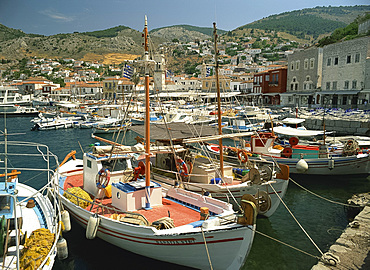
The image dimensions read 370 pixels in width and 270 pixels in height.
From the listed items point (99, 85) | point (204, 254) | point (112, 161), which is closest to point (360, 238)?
point (204, 254)

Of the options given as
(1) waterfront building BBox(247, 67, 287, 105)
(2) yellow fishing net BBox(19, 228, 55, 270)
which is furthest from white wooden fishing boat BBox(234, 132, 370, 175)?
(1) waterfront building BBox(247, 67, 287, 105)

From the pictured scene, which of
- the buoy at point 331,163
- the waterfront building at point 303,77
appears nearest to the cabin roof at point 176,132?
Result: the buoy at point 331,163

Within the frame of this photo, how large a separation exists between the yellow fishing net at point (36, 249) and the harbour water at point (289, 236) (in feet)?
7.77

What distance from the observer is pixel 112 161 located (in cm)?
1300

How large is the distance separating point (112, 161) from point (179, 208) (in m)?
4.02

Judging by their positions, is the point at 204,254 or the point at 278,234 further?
the point at 278,234

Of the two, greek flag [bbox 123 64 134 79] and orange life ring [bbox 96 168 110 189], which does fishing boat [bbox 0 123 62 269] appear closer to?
orange life ring [bbox 96 168 110 189]

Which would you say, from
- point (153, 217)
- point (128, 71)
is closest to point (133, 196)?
point (153, 217)

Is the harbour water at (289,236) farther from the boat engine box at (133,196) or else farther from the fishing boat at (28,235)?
the fishing boat at (28,235)

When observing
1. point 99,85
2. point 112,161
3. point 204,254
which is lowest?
point 204,254

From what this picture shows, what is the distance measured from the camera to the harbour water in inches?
394

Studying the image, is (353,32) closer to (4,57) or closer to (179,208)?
(179,208)

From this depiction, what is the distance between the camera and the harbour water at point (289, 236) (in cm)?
1000

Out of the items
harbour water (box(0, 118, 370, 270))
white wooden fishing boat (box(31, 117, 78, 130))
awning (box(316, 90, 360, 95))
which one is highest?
awning (box(316, 90, 360, 95))
